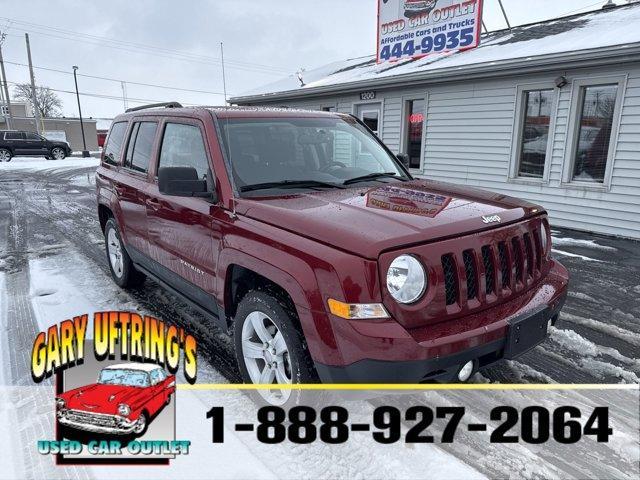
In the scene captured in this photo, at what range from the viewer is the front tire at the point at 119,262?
4801mm

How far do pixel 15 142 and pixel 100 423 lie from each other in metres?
29.5

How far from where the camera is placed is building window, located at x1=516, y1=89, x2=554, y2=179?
8.69 m

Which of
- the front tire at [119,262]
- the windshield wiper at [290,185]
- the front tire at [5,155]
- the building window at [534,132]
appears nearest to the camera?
the windshield wiper at [290,185]

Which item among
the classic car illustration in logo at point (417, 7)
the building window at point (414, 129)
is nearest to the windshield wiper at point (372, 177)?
the building window at point (414, 129)

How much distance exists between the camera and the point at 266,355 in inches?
107

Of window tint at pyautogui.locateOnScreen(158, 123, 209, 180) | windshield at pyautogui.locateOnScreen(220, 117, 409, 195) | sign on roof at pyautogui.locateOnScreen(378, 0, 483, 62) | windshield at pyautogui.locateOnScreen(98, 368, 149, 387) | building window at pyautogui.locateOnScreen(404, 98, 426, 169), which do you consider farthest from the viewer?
sign on roof at pyautogui.locateOnScreen(378, 0, 483, 62)

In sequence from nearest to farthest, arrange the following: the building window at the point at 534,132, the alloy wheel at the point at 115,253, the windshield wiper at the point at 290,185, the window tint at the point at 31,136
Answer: the windshield wiper at the point at 290,185 → the alloy wheel at the point at 115,253 → the building window at the point at 534,132 → the window tint at the point at 31,136

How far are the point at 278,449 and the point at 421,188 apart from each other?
6.41 feet

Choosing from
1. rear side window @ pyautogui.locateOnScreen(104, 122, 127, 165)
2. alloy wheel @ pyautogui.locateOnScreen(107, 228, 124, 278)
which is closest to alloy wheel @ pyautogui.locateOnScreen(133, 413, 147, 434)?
alloy wheel @ pyautogui.locateOnScreen(107, 228, 124, 278)

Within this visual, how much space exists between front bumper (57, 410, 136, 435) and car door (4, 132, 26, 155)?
29.1m

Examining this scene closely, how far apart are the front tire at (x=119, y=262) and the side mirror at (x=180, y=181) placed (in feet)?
6.92

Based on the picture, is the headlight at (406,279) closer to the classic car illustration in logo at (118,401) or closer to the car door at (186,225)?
the car door at (186,225)

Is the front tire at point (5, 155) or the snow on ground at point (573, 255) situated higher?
the front tire at point (5, 155)

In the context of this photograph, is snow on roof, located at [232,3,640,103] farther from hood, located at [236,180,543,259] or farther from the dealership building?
hood, located at [236,180,543,259]
